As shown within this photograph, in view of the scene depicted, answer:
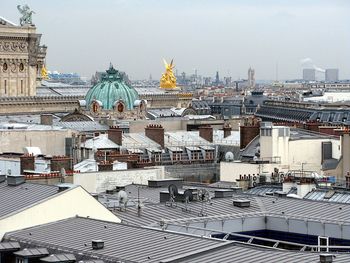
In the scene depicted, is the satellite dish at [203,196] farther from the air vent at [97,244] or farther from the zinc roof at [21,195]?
the air vent at [97,244]

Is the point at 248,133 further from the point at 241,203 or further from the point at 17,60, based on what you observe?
the point at 17,60

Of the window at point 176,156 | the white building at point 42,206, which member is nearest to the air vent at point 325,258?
the white building at point 42,206

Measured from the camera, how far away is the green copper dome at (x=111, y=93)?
10050 centimetres

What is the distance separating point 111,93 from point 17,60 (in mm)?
25134

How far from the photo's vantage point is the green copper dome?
100m

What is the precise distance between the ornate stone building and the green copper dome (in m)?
20.9

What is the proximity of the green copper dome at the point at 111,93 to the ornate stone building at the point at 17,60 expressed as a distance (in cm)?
2087

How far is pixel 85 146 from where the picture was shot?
7050cm

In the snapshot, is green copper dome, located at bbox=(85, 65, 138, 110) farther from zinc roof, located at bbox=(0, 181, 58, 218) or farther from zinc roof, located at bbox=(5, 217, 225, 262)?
zinc roof, located at bbox=(5, 217, 225, 262)

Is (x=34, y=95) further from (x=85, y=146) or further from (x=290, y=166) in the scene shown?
(x=290, y=166)

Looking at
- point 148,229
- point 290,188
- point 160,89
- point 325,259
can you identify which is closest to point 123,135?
point 290,188

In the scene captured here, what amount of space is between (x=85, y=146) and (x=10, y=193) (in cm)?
2977

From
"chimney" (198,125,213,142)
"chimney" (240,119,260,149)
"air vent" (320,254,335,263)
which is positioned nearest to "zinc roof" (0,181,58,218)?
"air vent" (320,254,335,263)

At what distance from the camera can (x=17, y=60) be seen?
405 feet
